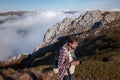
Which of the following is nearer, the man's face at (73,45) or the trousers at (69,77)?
the man's face at (73,45)

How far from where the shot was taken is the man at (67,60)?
1217cm

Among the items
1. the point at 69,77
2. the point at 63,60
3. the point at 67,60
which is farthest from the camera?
the point at 69,77

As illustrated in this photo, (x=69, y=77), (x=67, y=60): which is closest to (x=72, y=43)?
(x=67, y=60)

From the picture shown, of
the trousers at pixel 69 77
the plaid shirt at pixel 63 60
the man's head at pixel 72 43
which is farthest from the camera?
the trousers at pixel 69 77

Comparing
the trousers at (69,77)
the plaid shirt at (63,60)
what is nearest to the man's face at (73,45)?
the plaid shirt at (63,60)

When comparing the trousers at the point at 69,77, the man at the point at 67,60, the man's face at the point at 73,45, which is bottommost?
the trousers at the point at 69,77

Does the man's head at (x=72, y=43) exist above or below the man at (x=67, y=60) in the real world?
above

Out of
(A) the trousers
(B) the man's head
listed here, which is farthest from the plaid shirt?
(A) the trousers

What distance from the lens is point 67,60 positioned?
12.4 m

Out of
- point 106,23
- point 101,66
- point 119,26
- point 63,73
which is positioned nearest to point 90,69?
point 101,66

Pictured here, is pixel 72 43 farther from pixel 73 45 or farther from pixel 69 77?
pixel 69 77

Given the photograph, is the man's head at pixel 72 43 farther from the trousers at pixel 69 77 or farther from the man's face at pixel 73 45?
the trousers at pixel 69 77

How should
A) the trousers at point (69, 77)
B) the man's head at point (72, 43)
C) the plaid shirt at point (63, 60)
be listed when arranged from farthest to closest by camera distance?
1. the trousers at point (69, 77)
2. the plaid shirt at point (63, 60)
3. the man's head at point (72, 43)

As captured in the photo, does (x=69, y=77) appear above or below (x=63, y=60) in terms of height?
below
